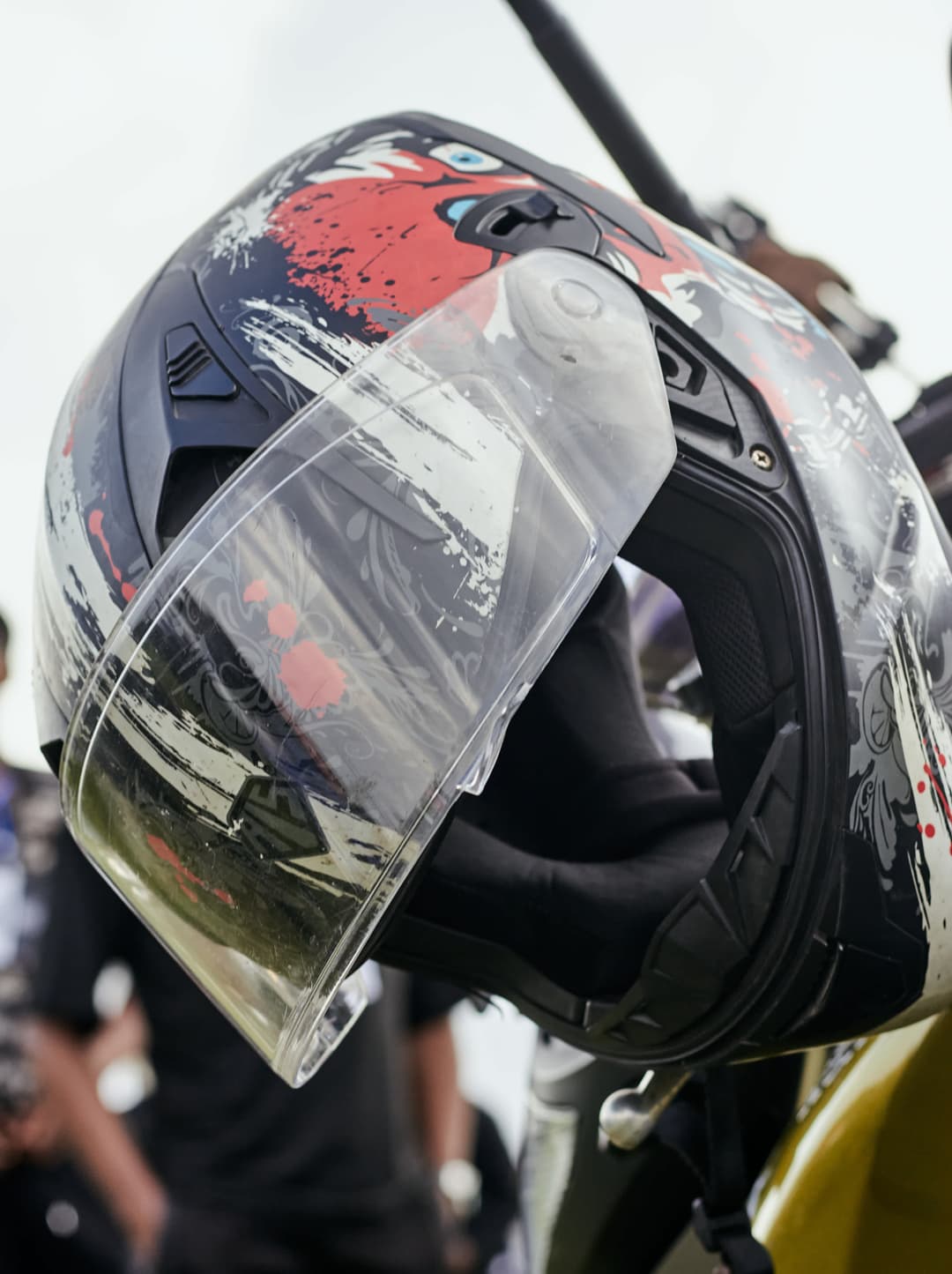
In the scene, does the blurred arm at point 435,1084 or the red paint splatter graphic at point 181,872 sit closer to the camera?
the red paint splatter graphic at point 181,872

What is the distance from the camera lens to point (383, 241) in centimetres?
80

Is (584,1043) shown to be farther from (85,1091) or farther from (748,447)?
(85,1091)

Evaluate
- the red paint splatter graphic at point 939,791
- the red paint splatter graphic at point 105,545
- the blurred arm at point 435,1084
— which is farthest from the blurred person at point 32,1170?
the red paint splatter graphic at point 939,791

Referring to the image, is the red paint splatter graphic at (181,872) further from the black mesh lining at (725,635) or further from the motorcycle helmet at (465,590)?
the black mesh lining at (725,635)

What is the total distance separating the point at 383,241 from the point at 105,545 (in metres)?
0.22

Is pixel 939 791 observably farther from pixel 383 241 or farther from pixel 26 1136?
pixel 26 1136

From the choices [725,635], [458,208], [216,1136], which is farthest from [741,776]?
[216,1136]

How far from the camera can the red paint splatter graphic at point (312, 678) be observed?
66 cm

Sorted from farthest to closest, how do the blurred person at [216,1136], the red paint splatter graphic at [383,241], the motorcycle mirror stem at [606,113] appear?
the blurred person at [216,1136] → the motorcycle mirror stem at [606,113] → the red paint splatter graphic at [383,241]

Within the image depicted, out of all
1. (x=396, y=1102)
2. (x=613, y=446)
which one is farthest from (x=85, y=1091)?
(x=613, y=446)

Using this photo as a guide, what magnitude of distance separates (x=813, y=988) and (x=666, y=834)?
190 millimetres

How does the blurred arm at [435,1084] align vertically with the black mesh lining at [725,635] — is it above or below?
below

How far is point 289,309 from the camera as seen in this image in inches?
30.5

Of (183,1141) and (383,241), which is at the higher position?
(383,241)
